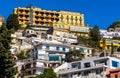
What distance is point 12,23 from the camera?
5020 inches

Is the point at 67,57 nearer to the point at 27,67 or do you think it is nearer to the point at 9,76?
the point at 27,67

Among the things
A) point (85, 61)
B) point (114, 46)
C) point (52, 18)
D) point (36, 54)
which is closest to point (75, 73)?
point (85, 61)

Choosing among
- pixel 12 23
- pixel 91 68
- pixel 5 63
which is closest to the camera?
pixel 5 63

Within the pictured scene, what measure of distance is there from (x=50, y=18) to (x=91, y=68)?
66.2 meters

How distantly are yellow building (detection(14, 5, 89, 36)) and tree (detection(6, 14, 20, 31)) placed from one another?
826cm

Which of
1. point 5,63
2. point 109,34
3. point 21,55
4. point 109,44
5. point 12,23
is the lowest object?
point 5,63

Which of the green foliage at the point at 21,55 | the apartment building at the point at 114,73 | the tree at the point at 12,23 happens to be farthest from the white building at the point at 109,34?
the apartment building at the point at 114,73

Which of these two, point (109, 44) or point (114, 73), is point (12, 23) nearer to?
point (109, 44)

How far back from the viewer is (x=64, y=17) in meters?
147

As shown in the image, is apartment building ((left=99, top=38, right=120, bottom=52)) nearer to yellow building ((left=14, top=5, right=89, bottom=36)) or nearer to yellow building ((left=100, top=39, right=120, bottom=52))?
yellow building ((left=100, top=39, right=120, bottom=52))

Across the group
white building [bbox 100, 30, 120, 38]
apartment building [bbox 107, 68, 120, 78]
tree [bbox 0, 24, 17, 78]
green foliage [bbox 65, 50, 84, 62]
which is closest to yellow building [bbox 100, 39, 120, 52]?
white building [bbox 100, 30, 120, 38]

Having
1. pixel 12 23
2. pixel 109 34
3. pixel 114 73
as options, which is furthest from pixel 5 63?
pixel 109 34

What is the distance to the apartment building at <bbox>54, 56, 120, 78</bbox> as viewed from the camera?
257 ft

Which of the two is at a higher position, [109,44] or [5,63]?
[109,44]
